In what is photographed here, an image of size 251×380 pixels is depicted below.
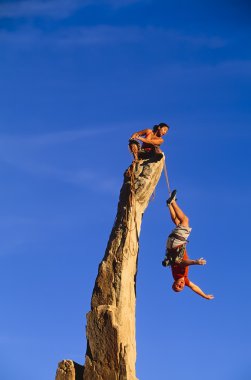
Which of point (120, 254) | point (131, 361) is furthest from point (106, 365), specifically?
point (120, 254)

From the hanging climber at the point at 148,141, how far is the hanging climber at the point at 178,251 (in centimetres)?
183

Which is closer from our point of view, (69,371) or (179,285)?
(69,371)

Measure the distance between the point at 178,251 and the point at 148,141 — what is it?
4131 mm

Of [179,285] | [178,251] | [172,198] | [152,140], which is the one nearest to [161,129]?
[152,140]

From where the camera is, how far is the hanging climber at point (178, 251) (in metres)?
22.3

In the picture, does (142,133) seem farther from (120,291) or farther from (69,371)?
(69,371)

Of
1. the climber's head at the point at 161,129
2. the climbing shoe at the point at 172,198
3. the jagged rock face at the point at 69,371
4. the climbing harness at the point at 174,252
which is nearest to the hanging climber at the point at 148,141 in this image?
the climber's head at the point at 161,129

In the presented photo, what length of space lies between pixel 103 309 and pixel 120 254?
2028 mm

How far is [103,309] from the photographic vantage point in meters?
20.5

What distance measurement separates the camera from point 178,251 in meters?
22.6

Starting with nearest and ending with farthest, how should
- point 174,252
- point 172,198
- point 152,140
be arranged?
point 174,252 → point 172,198 → point 152,140

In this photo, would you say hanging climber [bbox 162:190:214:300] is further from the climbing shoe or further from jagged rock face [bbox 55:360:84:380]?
jagged rock face [bbox 55:360:84:380]

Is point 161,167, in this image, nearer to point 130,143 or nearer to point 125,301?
point 130,143

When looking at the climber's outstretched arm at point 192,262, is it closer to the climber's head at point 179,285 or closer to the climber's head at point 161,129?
the climber's head at point 179,285
